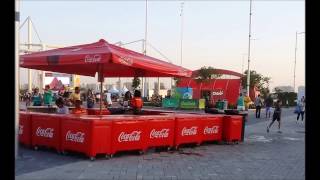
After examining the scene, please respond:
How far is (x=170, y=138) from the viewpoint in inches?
489

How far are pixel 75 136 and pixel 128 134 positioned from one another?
130cm

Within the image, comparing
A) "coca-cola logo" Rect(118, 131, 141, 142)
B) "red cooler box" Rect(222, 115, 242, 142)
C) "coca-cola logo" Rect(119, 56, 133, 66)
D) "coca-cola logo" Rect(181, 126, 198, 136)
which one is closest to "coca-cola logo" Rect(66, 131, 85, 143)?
"coca-cola logo" Rect(118, 131, 141, 142)

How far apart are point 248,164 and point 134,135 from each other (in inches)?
115

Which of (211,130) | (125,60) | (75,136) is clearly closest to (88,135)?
(75,136)

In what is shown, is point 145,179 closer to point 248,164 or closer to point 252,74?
point 248,164

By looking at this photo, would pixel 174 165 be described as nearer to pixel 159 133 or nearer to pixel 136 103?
pixel 159 133

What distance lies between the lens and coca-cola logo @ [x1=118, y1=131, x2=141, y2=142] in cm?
1096

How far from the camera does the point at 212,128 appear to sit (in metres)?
14.1

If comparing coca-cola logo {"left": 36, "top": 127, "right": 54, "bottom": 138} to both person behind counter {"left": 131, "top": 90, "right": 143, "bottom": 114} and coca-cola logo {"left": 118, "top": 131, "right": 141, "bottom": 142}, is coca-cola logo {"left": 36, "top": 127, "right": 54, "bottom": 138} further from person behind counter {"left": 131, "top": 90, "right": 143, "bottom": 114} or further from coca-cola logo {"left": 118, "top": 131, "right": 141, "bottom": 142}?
person behind counter {"left": 131, "top": 90, "right": 143, "bottom": 114}

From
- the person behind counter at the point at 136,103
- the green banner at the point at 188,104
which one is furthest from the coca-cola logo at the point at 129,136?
the green banner at the point at 188,104

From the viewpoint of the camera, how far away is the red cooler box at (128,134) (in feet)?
35.5

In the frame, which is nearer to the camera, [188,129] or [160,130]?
[160,130]
